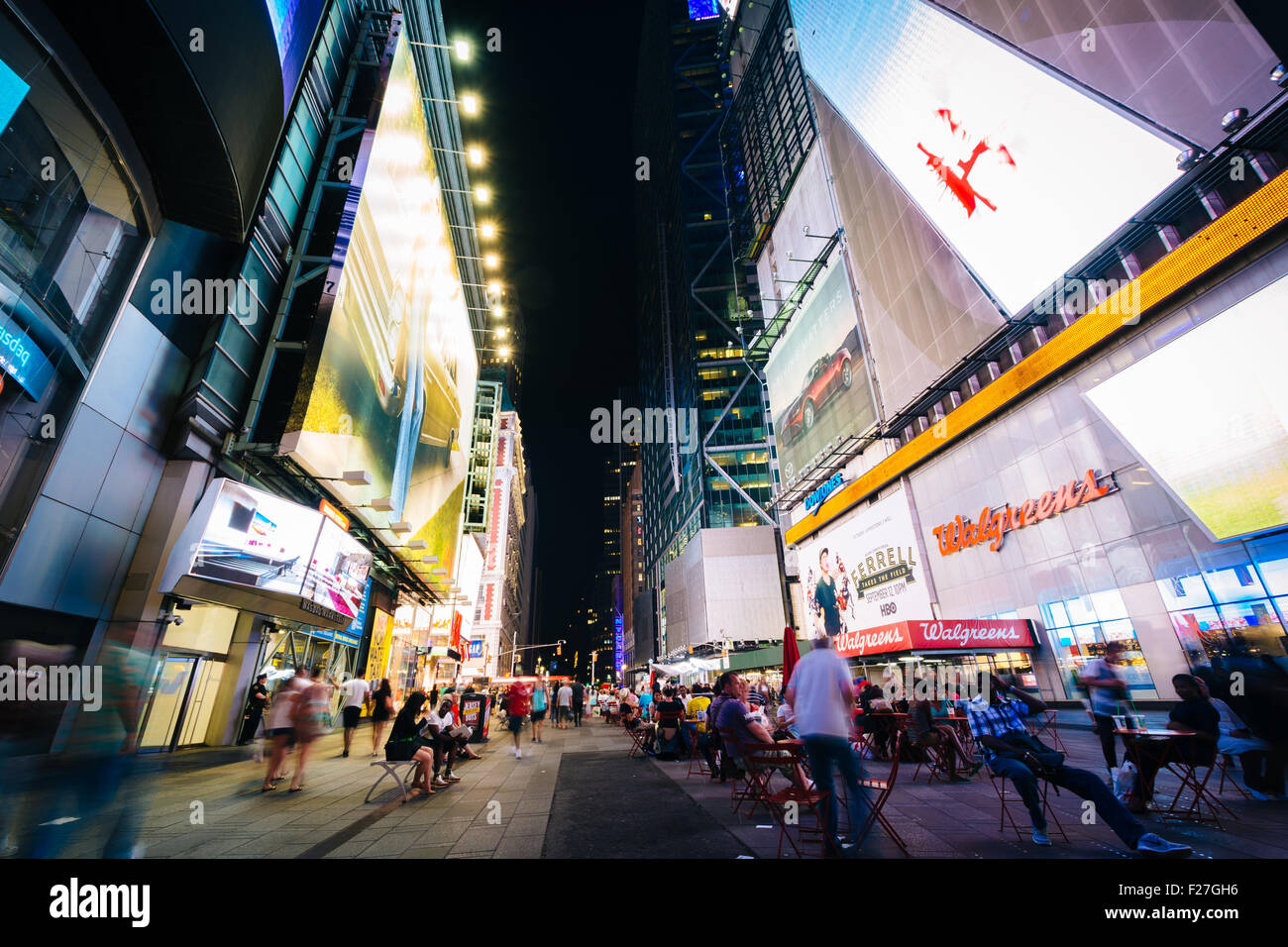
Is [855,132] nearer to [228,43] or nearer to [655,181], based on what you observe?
[228,43]

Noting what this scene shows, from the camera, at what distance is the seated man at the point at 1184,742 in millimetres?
4988

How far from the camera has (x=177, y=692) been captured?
36.1 feet

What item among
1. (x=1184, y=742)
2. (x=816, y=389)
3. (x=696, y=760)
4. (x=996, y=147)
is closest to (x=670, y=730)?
(x=696, y=760)

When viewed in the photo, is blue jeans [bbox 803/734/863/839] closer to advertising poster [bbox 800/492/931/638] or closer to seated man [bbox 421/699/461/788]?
seated man [bbox 421/699/461/788]

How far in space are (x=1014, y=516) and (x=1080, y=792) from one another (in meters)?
16.1

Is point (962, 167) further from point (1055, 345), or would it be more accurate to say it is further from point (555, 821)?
point (555, 821)

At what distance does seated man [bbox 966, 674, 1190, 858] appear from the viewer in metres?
3.70

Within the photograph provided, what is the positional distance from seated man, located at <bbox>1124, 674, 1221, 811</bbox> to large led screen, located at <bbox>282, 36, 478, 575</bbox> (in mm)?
15446

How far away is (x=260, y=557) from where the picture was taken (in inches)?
447

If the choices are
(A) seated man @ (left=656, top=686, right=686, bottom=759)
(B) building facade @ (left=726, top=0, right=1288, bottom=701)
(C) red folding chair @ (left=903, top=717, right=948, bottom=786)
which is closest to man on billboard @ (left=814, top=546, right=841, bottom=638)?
(B) building facade @ (left=726, top=0, right=1288, bottom=701)

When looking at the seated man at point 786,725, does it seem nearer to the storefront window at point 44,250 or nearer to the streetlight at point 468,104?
the storefront window at point 44,250
